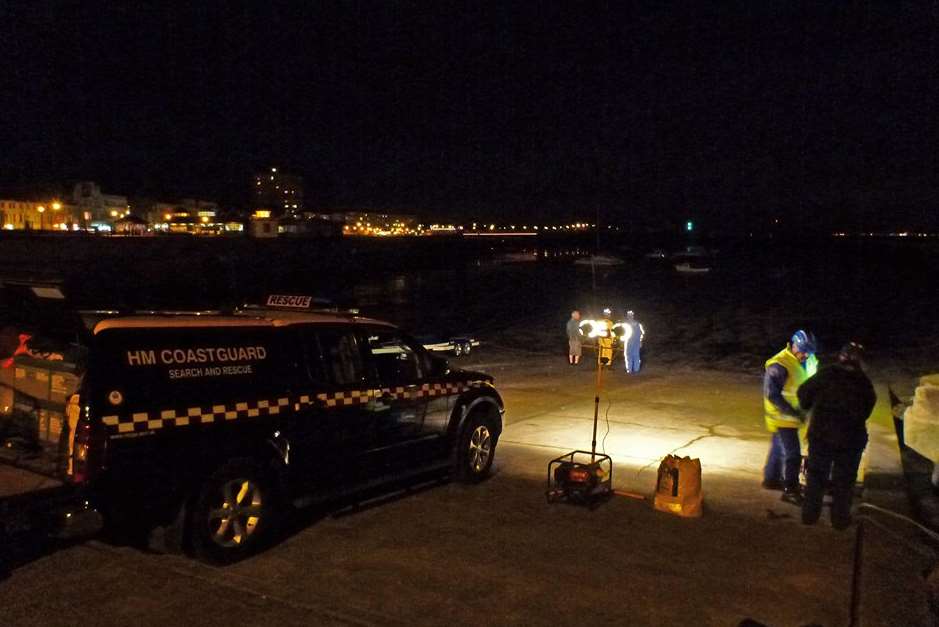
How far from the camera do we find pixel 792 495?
307 inches

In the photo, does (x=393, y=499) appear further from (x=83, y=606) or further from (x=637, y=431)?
(x=637, y=431)

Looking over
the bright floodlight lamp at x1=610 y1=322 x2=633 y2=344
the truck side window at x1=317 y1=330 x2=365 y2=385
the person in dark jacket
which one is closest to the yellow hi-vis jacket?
the person in dark jacket

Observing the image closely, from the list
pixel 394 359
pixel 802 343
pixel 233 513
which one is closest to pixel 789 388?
pixel 802 343

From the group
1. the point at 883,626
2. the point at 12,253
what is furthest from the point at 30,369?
the point at 12,253

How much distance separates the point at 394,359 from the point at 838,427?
162 inches

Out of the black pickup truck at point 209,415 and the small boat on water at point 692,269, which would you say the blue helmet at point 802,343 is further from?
the small boat on water at point 692,269

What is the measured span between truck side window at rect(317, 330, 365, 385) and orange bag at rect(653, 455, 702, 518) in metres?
3.02

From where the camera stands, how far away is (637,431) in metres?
11.3

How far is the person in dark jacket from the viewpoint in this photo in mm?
6770

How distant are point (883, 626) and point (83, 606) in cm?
524

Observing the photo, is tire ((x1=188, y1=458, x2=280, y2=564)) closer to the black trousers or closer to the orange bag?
the orange bag

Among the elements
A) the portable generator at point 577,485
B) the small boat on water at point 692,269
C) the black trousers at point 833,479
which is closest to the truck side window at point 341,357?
the portable generator at point 577,485

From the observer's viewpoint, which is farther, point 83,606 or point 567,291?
point 567,291

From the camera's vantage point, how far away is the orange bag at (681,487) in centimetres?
714
